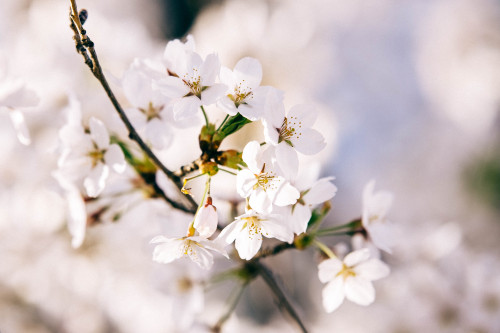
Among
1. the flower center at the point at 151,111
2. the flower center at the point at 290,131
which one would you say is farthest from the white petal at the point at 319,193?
the flower center at the point at 151,111

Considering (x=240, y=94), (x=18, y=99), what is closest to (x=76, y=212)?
(x=18, y=99)

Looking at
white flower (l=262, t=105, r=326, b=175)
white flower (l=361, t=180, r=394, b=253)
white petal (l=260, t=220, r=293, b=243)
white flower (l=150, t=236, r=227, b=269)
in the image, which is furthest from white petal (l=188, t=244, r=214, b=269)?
white flower (l=361, t=180, r=394, b=253)

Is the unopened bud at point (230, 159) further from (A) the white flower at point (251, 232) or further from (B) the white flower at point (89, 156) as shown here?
(B) the white flower at point (89, 156)

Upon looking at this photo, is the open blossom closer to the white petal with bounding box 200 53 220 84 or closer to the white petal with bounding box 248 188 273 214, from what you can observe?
the white petal with bounding box 200 53 220 84

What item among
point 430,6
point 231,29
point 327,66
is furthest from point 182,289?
point 430,6

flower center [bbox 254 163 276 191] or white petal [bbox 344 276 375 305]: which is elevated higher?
flower center [bbox 254 163 276 191]

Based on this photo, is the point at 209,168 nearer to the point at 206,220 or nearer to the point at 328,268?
the point at 206,220
